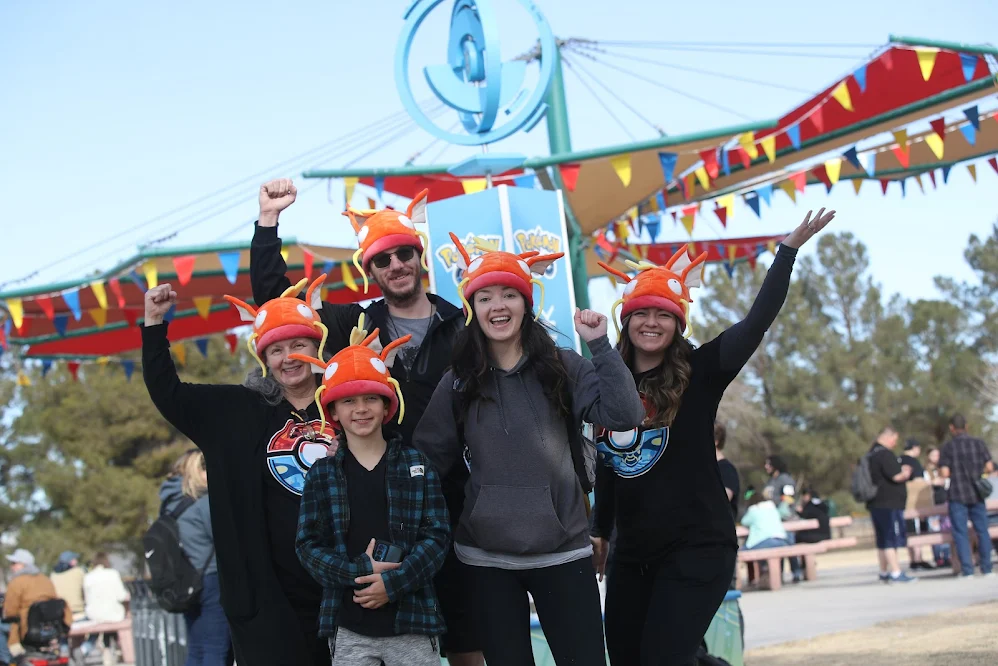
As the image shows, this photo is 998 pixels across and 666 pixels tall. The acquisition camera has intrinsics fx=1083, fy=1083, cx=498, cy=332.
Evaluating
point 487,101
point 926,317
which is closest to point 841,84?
point 487,101

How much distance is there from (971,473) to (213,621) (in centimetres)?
803

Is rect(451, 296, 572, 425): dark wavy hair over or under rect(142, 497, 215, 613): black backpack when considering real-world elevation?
over

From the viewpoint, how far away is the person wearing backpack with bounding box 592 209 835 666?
351cm

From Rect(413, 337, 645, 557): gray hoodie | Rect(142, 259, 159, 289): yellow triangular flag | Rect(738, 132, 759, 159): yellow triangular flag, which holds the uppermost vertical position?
Rect(738, 132, 759, 159): yellow triangular flag

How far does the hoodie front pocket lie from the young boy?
0.15m

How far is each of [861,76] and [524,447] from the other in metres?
6.80

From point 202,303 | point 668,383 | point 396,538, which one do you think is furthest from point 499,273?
point 202,303

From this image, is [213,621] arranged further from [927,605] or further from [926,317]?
[926,317]

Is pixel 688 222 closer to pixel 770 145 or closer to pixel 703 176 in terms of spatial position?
pixel 703 176

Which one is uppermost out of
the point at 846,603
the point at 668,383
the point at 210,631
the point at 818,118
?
the point at 818,118

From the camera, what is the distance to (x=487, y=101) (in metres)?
7.15

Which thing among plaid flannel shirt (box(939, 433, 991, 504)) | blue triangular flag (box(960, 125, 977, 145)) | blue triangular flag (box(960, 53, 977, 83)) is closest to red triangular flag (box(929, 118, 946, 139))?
blue triangular flag (box(960, 125, 977, 145))

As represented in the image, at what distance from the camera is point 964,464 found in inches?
431

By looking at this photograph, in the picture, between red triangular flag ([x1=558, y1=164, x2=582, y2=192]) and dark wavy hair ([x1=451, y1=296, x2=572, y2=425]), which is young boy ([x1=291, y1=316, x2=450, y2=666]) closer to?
dark wavy hair ([x1=451, y1=296, x2=572, y2=425])
